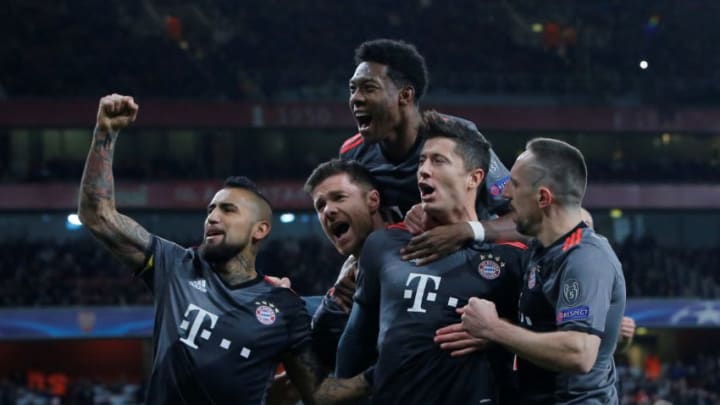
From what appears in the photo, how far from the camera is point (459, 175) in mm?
4734

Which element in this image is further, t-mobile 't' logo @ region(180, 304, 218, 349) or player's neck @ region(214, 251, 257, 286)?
player's neck @ region(214, 251, 257, 286)

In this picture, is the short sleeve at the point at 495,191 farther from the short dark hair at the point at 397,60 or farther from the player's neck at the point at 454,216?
the short dark hair at the point at 397,60

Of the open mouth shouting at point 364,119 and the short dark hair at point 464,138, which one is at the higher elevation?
the open mouth shouting at point 364,119

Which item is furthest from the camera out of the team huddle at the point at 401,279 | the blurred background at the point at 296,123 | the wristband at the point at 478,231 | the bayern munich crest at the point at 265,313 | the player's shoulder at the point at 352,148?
the blurred background at the point at 296,123

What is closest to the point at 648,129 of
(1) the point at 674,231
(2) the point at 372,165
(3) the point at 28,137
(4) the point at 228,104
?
(1) the point at 674,231

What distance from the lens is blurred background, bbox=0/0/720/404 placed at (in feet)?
92.6

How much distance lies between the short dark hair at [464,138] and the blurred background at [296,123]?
2155cm

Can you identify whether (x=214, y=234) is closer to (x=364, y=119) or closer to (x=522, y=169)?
(x=364, y=119)

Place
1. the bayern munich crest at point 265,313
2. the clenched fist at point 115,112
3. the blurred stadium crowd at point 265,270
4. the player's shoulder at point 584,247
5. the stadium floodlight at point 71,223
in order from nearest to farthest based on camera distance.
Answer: the player's shoulder at point 584,247, the clenched fist at point 115,112, the bayern munich crest at point 265,313, the blurred stadium crowd at point 265,270, the stadium floodlight at point 71,223

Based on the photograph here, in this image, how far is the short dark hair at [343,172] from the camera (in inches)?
213

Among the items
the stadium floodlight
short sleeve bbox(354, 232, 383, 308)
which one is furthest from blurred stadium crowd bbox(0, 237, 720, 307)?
short sleeve bbox(354, 232, 383, 308)

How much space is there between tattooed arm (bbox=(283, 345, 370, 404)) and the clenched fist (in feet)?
4.83

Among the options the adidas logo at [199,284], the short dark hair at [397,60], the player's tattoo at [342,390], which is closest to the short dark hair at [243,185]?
the adidas logo at [199,284]

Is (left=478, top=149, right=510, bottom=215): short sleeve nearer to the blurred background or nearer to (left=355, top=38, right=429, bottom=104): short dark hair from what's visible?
(left=355, top=38, right=429, bottom=104): short dark hair
